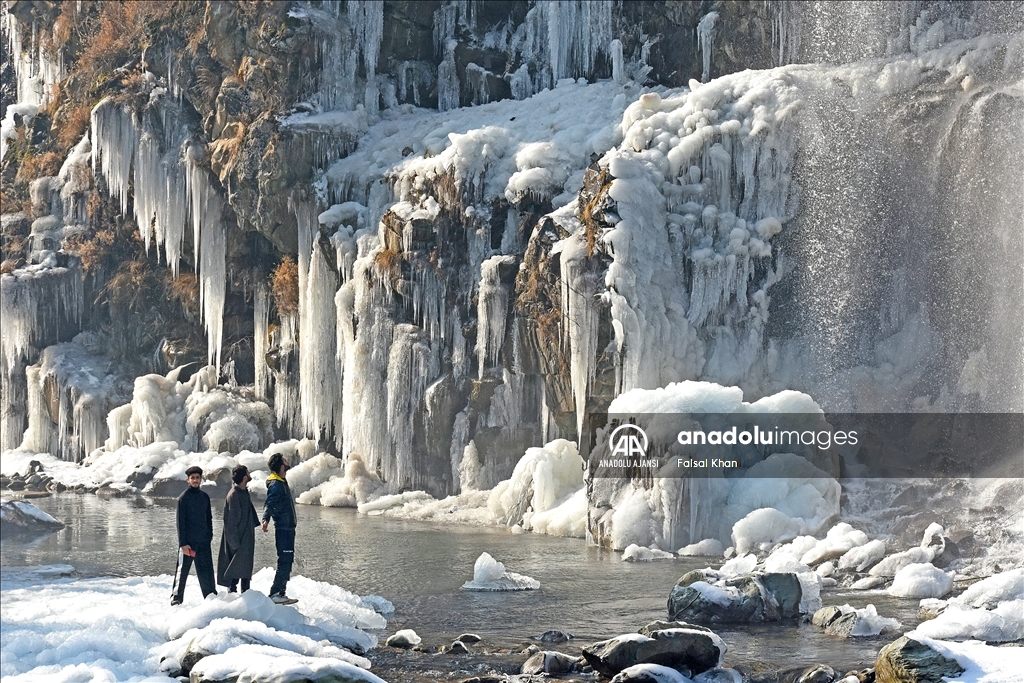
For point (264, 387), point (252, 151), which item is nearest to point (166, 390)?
point (264, 387)

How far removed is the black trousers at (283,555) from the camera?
41.9ft

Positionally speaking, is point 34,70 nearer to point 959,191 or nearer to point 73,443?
point 73,443

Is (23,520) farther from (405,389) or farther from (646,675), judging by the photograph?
(646,675)

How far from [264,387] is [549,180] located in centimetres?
1029

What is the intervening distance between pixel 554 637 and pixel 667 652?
198 cm

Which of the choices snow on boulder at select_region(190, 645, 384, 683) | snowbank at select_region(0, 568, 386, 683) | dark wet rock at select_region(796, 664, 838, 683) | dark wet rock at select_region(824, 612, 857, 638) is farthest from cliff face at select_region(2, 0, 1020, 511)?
snow on boulder at select_region(190, 645, 384, 683)

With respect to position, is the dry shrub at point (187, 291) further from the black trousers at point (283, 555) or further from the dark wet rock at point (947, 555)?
the black trousers at point (283, 555)

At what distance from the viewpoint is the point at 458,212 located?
27750 mm

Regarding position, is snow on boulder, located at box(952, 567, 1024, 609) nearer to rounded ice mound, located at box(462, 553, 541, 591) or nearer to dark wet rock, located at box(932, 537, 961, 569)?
dark wet rock, located at box(932, 537, 961, 569)

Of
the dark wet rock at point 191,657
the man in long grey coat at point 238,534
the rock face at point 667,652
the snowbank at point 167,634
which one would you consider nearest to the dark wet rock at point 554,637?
the rock face at point 667,652

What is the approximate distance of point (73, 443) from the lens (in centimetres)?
3512

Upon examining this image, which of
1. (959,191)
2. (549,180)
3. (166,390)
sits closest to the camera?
(959,191)

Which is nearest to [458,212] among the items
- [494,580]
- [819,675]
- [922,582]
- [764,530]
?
[764,530]

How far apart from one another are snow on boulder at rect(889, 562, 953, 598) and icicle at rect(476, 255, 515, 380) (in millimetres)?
→ 11283
